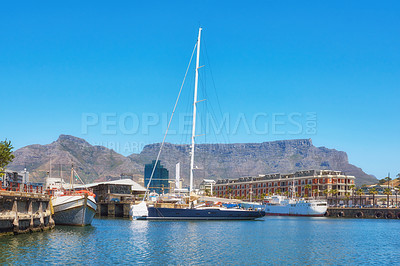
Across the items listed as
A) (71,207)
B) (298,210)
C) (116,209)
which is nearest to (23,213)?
(71,207)

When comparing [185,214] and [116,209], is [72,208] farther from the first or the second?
[116,209]

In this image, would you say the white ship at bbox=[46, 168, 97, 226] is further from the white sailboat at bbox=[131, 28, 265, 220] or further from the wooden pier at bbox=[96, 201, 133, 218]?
the wooden pier at bbox=[96, 201, 133, 218]

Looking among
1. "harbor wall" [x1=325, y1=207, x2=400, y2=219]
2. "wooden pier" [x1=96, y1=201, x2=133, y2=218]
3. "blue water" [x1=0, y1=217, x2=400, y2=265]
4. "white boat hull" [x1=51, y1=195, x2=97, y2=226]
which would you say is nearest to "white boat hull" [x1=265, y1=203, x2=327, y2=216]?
"harbor wall" [x1=325, y1=207, x2=400, y2=219]

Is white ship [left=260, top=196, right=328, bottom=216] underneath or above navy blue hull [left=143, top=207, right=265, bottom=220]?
A: underneath

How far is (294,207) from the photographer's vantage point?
150375 millimetres

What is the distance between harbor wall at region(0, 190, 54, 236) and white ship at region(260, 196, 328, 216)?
106 m

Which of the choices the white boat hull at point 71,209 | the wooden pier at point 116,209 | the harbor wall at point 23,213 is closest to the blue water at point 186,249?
the harbor wall at point 23,213

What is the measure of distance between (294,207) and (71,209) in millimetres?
103576

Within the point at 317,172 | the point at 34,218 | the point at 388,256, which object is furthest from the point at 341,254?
the point at 317,172

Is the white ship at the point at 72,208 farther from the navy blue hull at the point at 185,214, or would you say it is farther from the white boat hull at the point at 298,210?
the white boat hull at the point at 298,210

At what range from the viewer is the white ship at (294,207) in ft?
477

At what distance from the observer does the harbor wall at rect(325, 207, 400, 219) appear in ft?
445

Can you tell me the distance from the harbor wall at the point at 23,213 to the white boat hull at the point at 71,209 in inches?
150

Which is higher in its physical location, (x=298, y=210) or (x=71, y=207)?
(x=71, y=207)
